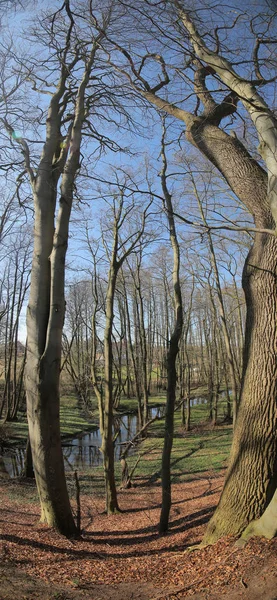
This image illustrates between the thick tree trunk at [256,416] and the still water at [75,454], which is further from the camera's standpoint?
the still water at [75,454]

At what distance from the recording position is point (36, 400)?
566 centimetres

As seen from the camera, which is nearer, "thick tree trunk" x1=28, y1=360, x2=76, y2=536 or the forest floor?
the forest floor

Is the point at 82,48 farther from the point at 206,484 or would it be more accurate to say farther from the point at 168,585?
the point at 206,484

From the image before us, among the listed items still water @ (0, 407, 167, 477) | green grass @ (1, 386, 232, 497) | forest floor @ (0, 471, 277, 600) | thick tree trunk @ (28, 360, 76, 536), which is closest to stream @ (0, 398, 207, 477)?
still water @ (0, 407, 167, 477)

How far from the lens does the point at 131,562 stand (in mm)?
4855

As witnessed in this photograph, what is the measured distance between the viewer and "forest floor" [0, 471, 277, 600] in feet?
10.3

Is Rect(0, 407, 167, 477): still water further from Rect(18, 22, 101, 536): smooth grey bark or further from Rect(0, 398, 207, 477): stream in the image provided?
Rect(18, 22, 101, 536): smooth grey bark

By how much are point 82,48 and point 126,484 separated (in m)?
9.99

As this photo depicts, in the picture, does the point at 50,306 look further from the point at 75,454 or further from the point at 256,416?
the point at 75,454

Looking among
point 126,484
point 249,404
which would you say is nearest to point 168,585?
point 249,404

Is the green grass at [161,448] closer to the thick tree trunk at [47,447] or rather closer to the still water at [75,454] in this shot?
the still water at [75,454]

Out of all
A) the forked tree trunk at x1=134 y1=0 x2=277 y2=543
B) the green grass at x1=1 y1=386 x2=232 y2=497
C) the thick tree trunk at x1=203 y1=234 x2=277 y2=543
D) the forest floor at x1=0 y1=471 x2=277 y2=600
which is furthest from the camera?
the green grass at x1=1 y1=386 x2=232 y2=497

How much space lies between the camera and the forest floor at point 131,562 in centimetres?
314

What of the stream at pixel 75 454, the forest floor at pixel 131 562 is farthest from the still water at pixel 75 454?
the forest floor at pixel 131 562
